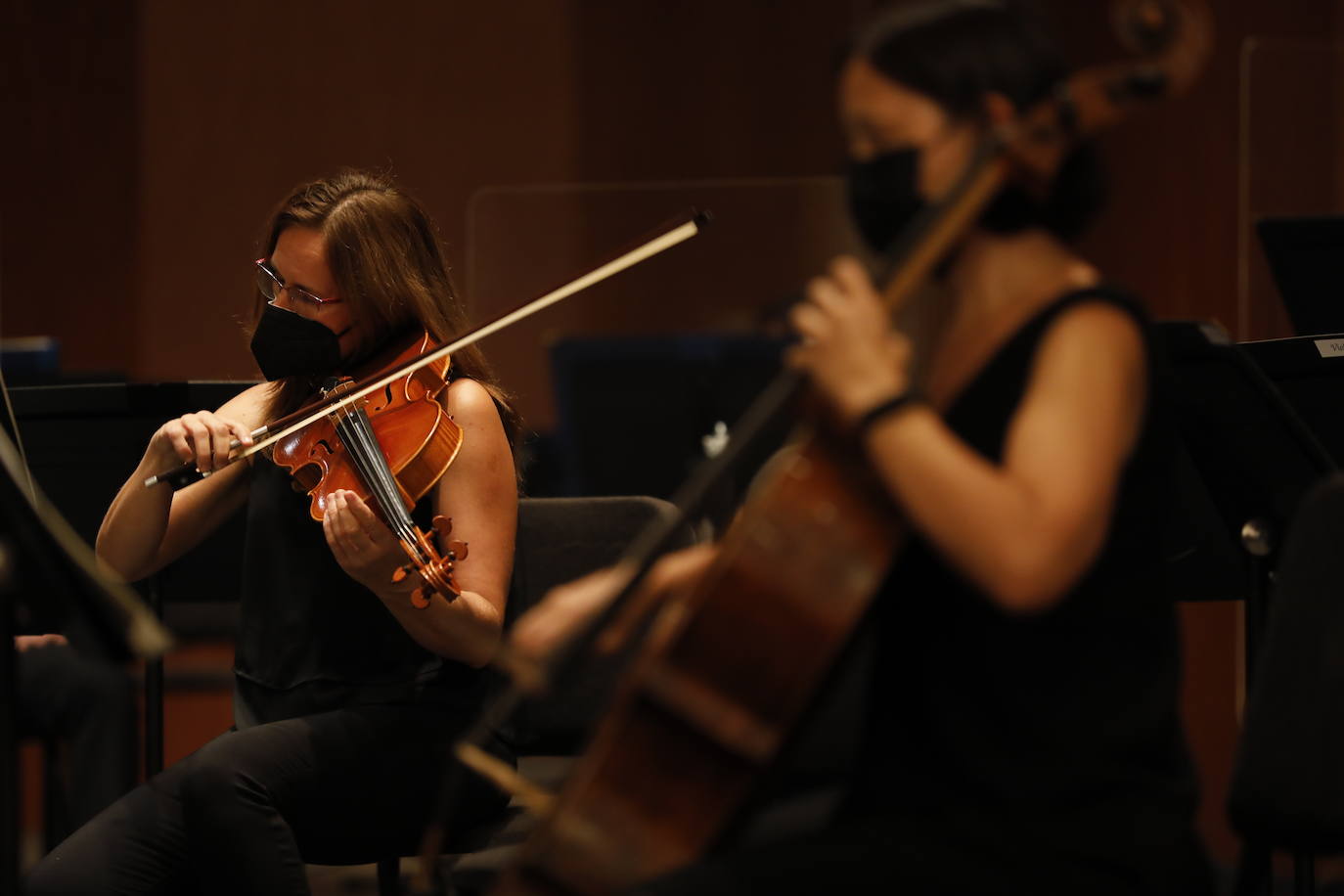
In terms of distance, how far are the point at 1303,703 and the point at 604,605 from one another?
0.65 metres

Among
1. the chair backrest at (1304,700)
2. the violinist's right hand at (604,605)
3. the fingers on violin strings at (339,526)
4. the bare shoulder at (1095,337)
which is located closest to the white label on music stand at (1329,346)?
the chair backrest at (1304,700)

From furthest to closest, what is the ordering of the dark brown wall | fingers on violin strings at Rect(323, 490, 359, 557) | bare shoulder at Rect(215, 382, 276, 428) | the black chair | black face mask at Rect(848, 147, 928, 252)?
1. the dark brown wall
2. bare shoulder at Rect(215, 382, 276, 428)
3. fingers on violin strings at Rect(323, 490, 359, 557)
4. the black chair
5. black face mask at Rect(848, 147, 928, 252)

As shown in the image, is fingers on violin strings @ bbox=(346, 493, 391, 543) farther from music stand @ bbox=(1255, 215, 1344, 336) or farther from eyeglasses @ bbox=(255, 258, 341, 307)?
music stand @ bbox=(1255, 215, 1344, 336)

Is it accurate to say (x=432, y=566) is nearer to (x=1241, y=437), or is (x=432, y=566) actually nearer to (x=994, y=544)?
(x=994, y=544)

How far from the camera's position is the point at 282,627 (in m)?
1.60

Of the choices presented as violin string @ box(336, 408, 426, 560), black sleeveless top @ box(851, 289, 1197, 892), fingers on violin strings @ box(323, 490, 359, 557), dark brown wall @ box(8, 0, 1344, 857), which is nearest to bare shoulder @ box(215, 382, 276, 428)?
violin string @ box(336, 408, 426, 560)

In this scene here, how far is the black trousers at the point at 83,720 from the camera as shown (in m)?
2.47

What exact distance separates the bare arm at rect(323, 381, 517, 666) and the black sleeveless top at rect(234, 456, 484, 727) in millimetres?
78

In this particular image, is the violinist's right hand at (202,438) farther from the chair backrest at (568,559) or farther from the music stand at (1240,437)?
the music stand at (1240,437)

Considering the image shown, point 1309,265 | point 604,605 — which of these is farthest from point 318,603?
point 1309,265

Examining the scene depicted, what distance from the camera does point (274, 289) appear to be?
1627 millimetres

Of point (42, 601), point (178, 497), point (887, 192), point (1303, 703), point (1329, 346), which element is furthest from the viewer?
point (178, 497)

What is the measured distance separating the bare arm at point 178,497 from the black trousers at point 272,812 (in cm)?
27

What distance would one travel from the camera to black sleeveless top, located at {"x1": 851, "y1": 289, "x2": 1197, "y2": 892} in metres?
0.92
